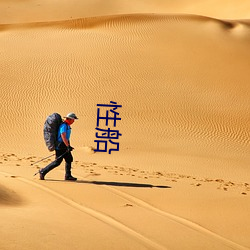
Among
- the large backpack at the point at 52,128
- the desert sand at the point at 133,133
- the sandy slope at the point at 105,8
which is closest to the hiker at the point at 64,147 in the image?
the large backpack at the point at 52,128

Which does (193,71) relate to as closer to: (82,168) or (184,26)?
(184,26)

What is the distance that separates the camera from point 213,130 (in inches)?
733

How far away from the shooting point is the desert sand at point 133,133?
6.64m

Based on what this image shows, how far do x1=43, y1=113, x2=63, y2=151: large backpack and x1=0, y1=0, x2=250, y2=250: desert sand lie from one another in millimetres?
658

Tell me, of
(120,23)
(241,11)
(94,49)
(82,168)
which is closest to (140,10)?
(241,11)

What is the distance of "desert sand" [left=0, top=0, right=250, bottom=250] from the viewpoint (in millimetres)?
6641

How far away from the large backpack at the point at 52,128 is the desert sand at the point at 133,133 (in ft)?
2.16

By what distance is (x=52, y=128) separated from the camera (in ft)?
31.2
